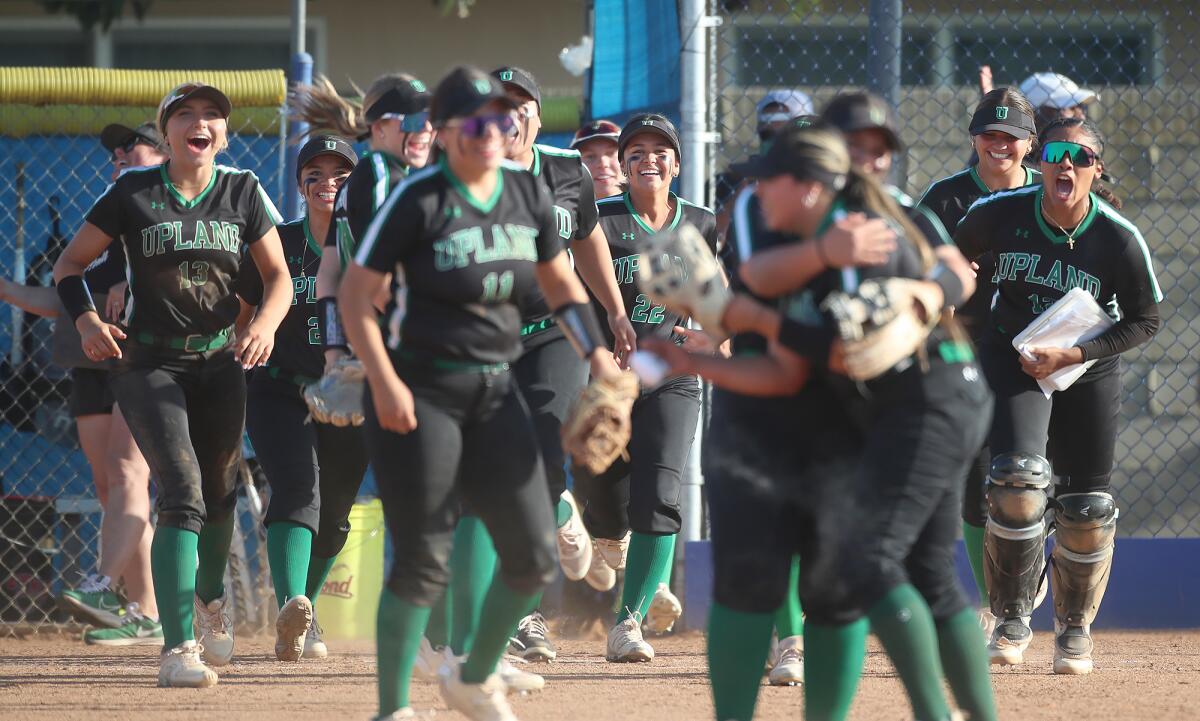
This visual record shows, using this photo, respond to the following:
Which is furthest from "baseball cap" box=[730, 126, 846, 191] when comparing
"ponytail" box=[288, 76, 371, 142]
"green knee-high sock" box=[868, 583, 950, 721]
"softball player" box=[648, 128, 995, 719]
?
"ponytail" box=[288, 76, 371, 142]

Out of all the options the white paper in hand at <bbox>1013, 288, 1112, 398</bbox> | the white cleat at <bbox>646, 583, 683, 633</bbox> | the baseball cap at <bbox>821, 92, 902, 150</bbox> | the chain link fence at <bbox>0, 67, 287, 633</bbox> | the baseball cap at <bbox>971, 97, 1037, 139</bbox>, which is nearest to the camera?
the baseball cap at <bbox>821, 92, 902, 150</bbox>

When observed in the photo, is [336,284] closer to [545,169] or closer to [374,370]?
[545,169]

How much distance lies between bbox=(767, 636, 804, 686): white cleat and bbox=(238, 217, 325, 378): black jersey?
2058 millimetres

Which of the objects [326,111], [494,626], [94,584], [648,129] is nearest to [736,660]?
[494,626]

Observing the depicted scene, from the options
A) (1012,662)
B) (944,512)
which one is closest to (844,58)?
(1012,662)

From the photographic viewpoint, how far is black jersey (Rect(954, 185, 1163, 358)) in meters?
5.83

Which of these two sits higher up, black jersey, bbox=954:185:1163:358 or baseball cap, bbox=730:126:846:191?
baseball cap, bbox=730:126:846:191

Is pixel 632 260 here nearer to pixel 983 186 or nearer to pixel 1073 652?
pixel 983 186

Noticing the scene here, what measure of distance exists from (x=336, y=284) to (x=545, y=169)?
34.0 inches

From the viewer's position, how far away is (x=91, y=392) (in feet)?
23.1

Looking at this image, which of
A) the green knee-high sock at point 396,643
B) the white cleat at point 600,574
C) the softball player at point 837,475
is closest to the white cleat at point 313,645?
the white cleat at point 600,574

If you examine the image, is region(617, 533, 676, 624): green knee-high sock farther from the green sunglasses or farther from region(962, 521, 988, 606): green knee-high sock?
the green sunglasses

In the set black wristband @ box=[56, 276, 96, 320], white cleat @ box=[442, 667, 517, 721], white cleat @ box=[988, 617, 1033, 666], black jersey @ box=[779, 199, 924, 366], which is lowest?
white cleat @ box=[988, 617, 1033, 666]

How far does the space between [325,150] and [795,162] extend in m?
3.00
